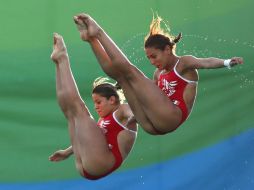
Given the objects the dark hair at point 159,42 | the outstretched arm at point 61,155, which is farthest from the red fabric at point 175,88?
the outstretched arm at point 61,155

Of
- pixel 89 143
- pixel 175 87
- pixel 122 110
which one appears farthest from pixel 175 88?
pixel 89 143

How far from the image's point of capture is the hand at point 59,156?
10.1 ft

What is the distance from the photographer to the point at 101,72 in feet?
10.5

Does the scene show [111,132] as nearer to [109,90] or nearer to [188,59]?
[109,90]

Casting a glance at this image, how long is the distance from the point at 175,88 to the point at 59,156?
682 mm

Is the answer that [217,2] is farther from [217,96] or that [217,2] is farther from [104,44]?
[104,44]

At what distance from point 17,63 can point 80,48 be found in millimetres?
306

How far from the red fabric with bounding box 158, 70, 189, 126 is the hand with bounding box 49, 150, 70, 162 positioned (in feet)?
1.95

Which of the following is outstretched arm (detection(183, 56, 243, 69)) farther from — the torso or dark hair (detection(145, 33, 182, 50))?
the torso

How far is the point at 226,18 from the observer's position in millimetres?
3314

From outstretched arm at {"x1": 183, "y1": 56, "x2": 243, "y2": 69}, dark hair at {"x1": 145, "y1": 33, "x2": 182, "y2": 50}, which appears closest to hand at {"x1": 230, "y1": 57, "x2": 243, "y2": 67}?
outstretched arm at {"x1": 183, "y1": 56, "x2": 243, "y2": 69}

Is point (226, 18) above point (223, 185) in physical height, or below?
above

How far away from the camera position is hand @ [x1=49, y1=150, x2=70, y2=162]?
308cm

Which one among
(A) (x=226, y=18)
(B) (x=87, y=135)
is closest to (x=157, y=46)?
(B) (x=87, y=135)
